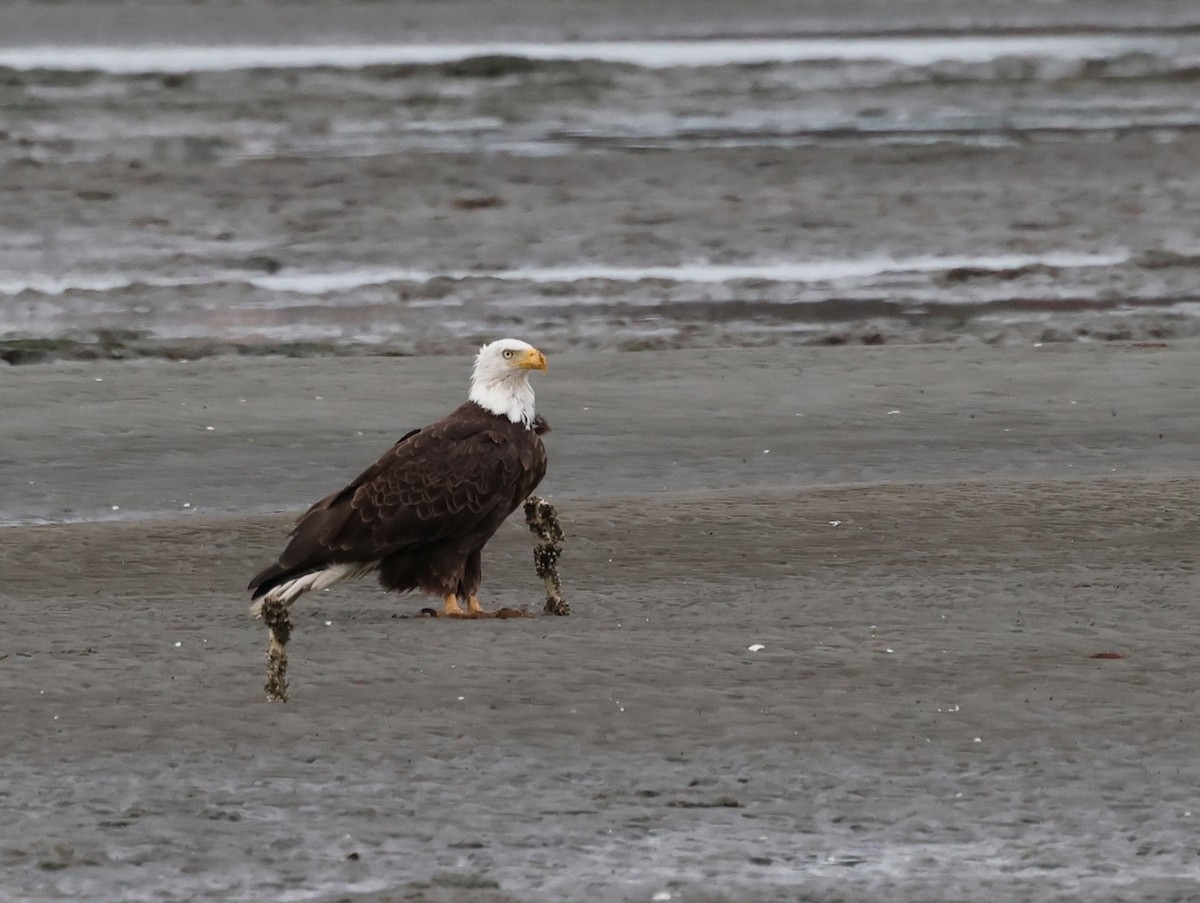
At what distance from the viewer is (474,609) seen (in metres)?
7.93

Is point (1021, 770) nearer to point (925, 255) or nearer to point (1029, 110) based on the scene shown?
point (925, 255)

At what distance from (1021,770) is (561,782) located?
109 centimetres

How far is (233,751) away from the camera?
6.34 meters

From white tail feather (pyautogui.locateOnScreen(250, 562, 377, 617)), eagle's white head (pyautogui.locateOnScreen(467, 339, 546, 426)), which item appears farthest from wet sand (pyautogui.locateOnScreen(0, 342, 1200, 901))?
eagle's white head (pyautogui.locateOnScreen(467, 339, 546, 426))

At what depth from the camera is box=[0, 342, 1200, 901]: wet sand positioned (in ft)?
18.4

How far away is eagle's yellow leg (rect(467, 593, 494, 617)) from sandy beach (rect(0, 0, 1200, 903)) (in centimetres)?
16

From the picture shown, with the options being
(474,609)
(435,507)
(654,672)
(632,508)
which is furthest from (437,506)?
(632,508)

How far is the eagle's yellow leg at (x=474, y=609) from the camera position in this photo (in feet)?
25.9

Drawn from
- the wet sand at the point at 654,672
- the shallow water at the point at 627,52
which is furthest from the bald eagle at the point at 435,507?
the shallow water at the point at 627,52

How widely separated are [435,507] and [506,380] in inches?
22.8

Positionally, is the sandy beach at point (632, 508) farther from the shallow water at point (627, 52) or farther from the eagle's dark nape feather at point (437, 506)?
the shallow water at point (627, 52)

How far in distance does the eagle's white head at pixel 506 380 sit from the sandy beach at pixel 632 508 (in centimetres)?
63

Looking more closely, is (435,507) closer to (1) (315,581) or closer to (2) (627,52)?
(1) (315,581)

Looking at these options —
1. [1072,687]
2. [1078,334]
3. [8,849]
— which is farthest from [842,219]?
[8,849]
